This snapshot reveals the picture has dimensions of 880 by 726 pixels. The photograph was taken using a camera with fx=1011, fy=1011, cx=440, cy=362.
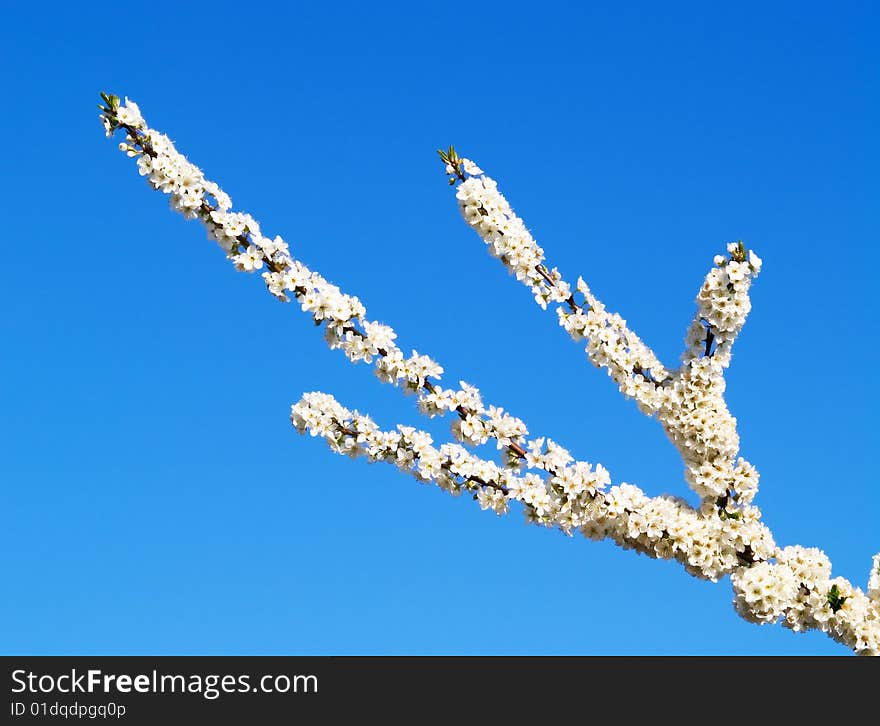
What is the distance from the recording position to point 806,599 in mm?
9039

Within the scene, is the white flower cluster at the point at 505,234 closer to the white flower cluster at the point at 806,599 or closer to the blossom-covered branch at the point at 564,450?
the blossom-covered branch at the point at 564,450

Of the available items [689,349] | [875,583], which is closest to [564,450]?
[689,349]

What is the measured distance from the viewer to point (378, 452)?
9.14 meters

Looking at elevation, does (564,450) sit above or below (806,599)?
above

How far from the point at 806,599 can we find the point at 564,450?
8.38 feet

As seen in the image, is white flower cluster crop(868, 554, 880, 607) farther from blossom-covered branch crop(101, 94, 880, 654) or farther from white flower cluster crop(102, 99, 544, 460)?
white flower cluster crop(102, 99, 544, 460)

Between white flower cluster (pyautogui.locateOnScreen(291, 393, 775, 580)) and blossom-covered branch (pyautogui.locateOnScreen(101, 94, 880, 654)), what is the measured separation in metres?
0.01

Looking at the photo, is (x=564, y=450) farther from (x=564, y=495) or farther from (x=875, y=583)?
(x=875, y=583)

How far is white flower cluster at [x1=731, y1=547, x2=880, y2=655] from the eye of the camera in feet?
29.1

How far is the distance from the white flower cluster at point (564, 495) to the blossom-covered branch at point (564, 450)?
13 millimetres

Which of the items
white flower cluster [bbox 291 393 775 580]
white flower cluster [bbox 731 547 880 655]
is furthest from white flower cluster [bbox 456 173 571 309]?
white flower cluster [bbox 731 547 880 655]
